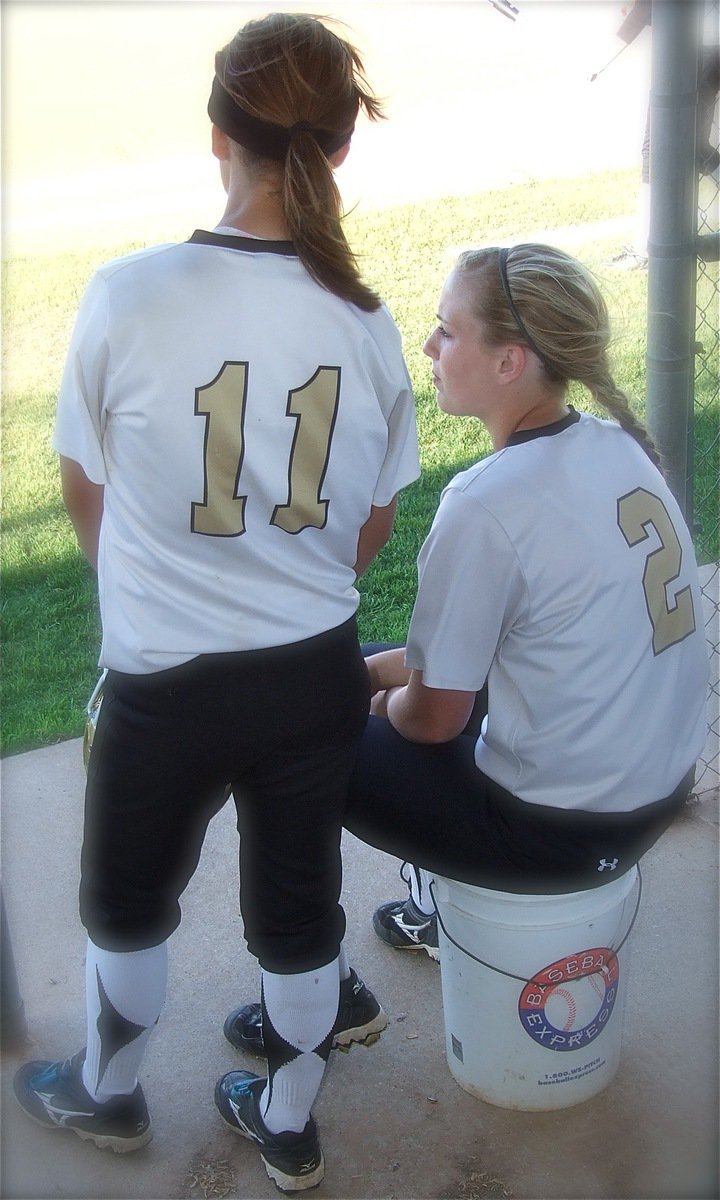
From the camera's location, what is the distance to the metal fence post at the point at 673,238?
262 centimetres

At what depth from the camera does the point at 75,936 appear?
8.89ft

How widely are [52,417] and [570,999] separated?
493 cm

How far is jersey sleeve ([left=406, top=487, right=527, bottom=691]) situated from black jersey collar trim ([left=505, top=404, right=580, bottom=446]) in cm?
15

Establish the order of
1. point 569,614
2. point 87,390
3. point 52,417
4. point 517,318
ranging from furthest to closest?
1. point 52,417
2. point 517,318
3. point 569,614
4. point 87,390

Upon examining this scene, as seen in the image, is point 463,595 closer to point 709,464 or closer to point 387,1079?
point 387,1079

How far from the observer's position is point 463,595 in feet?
6.47

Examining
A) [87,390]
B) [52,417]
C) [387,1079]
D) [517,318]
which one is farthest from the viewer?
[52,417]

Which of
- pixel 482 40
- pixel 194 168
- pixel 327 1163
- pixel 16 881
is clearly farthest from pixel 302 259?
pixel 482 40

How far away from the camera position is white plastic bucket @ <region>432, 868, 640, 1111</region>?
210 centimetres

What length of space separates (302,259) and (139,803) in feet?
2.58

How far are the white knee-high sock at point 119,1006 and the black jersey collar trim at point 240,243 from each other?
3.48 feet

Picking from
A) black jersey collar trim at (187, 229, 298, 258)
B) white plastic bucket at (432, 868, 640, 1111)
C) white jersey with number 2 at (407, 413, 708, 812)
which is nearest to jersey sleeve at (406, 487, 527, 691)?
white jersey with number 2 at (407, 413, 708, 812)

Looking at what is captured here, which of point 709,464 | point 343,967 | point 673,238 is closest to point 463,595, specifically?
point 343,967

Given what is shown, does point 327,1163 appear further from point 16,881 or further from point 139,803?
point 16,881
